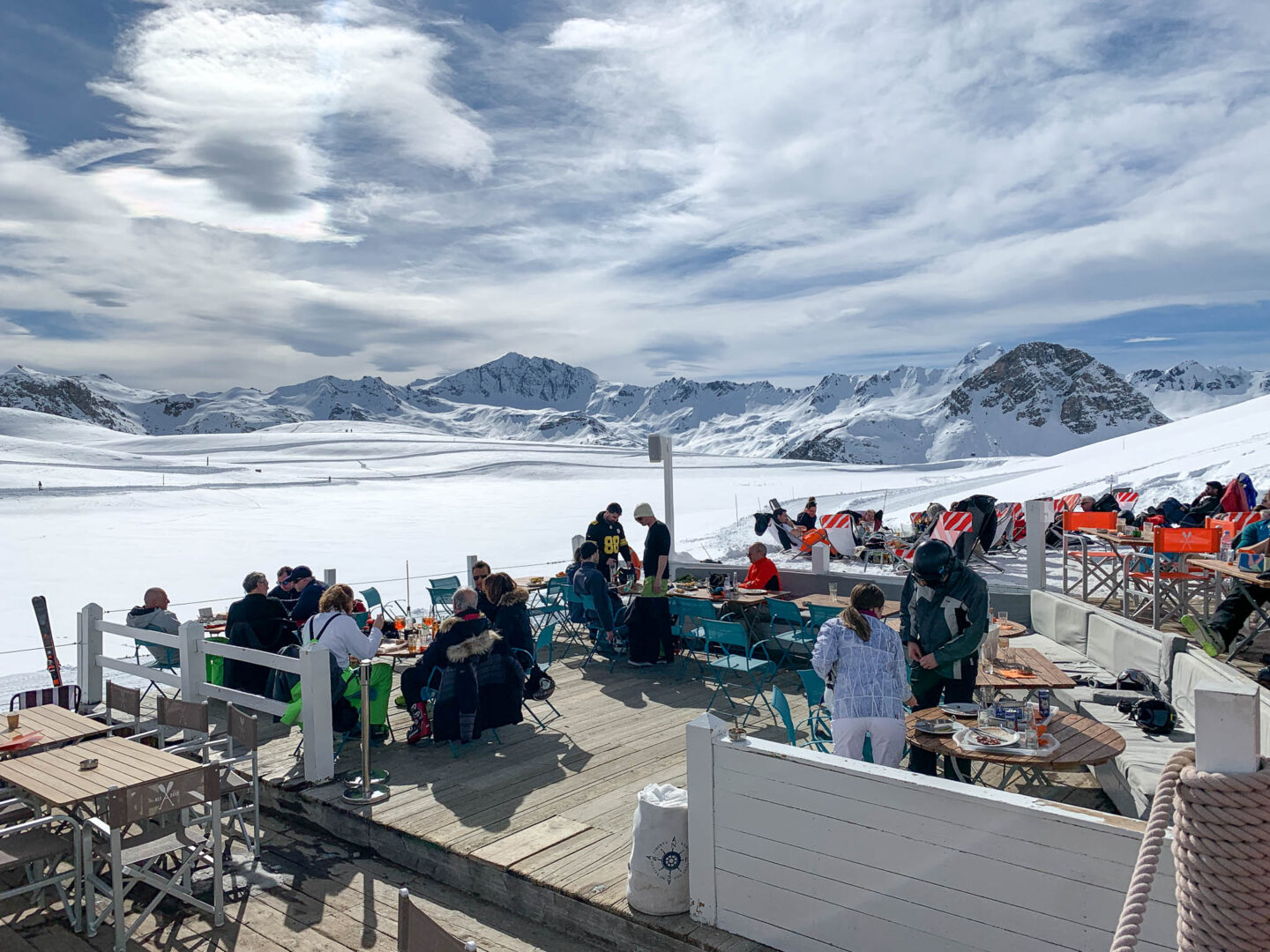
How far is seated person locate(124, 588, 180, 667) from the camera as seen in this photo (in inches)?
317

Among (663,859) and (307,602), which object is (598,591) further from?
(663,859)

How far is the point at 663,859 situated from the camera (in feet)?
12.9

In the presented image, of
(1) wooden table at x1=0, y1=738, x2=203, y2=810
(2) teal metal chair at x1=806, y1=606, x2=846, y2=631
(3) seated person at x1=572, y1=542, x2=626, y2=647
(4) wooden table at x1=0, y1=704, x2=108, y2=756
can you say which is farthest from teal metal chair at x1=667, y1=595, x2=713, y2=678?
(4) wooden table at x1=0, y1=704, x2=108, y2=756

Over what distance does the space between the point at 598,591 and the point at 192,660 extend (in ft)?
12.3

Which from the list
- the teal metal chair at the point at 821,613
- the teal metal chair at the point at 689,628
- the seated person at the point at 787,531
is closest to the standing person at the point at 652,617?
the teal metal chair at the point at 689,628

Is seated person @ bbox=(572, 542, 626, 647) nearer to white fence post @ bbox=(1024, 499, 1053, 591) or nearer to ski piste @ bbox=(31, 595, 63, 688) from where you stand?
white fence post @ bbox=(1024, 499, 1053, 591)

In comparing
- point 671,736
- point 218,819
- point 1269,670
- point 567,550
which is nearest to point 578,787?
point 671,736

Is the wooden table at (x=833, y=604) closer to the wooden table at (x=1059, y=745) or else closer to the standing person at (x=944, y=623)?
the standing person at (x=944, y=623)

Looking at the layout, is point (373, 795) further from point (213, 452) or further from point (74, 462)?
point (213, 452)

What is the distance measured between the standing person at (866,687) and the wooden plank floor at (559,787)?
1.20m

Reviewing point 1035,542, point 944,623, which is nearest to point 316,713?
point 944,623

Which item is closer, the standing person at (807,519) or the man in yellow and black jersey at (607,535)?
the man in yellow and black jersey at (607,535)

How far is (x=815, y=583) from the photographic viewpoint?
9.91m

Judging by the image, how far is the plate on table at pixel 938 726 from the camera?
433 centimetres
